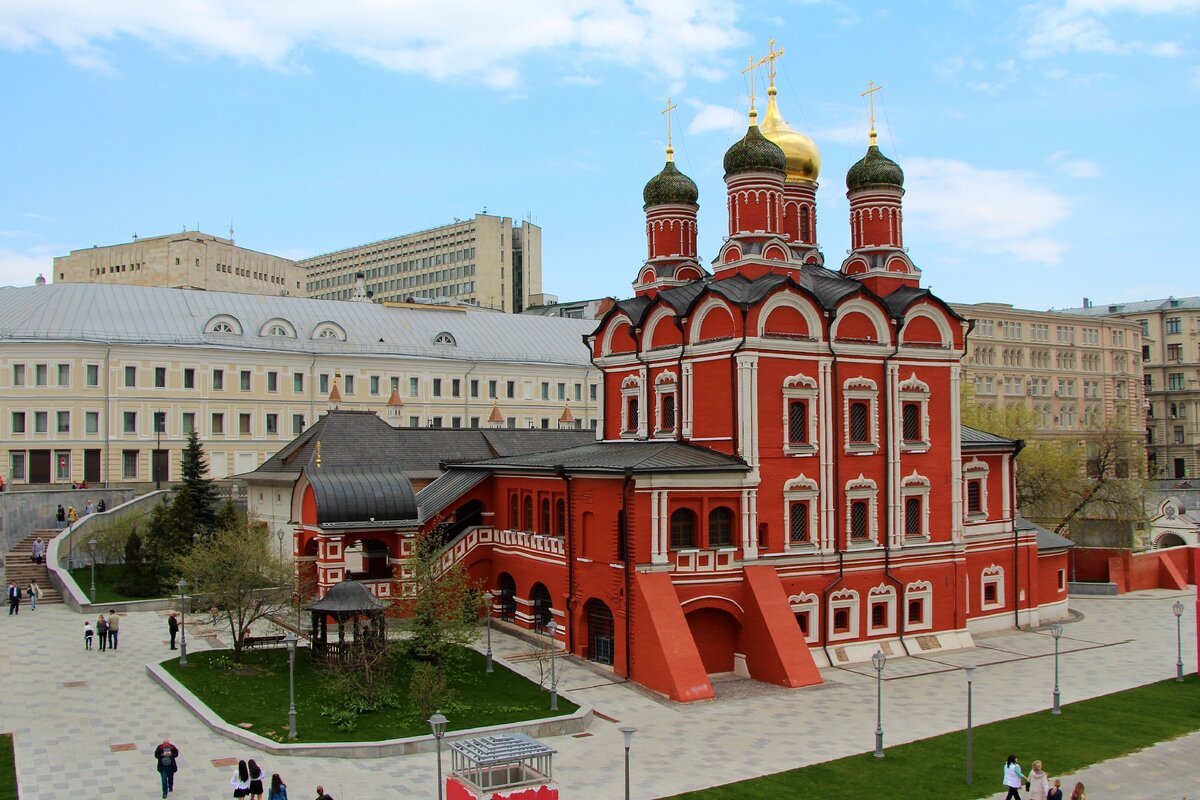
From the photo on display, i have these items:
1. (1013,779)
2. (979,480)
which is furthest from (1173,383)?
(1013,779)

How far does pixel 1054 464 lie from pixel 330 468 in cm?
3504

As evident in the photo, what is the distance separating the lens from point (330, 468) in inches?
1403

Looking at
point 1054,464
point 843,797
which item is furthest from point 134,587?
point 1054,464

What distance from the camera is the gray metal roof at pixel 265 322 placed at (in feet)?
177

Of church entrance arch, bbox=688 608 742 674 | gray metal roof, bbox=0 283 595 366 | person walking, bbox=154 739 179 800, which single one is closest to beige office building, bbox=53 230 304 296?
gray metal roof, bbox=0 283 595 366

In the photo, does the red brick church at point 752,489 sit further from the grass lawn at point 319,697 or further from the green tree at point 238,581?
the green tree at point 238,581

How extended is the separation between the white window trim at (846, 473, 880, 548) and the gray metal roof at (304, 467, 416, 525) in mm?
13559

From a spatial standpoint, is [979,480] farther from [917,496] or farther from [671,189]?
[671,189]

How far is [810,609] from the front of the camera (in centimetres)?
3067

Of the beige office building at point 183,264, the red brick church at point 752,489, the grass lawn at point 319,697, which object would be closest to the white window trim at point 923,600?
the red brick church at point 752,489

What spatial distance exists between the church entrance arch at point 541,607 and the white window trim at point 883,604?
954 centimetres

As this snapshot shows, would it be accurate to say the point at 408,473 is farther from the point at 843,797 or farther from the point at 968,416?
the point at 968,416

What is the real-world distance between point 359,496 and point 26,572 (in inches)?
571

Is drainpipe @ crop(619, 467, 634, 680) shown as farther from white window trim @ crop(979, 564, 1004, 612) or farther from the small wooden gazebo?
white window trim @ crop(979, 564, 1004, 612)
